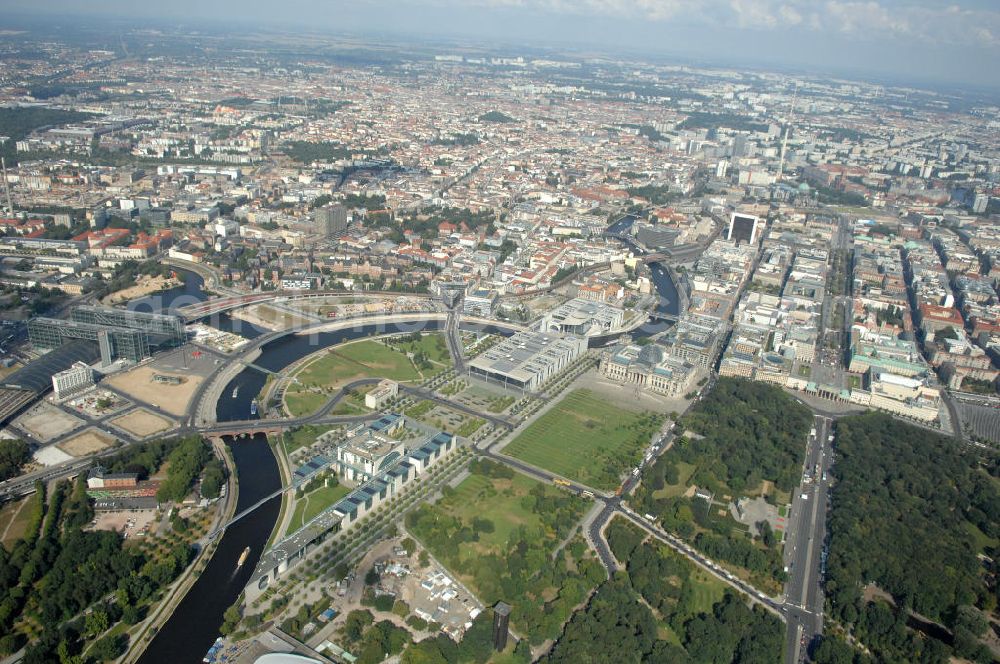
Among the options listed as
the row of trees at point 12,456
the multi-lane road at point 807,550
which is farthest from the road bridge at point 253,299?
the multi-lane road at point 807,550

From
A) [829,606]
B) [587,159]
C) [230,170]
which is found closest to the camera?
[829,606]

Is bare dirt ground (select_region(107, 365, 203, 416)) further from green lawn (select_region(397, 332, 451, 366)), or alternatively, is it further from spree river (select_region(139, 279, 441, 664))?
green lawn (select_region(397, 332, 451, 366))

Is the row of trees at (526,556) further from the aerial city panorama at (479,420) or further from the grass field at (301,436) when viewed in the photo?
the grass field at (301,436)

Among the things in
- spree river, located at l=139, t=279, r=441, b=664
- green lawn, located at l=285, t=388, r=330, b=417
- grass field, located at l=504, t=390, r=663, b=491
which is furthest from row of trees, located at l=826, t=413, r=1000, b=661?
green lawn, located at l=285, t=388, r=330, b=417

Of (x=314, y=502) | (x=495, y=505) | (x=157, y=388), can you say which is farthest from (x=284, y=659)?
(x=157, y=388)

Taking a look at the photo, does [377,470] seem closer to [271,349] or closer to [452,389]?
[452,389]

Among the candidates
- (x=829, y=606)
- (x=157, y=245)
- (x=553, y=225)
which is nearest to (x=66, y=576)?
(x=829, y=606)
